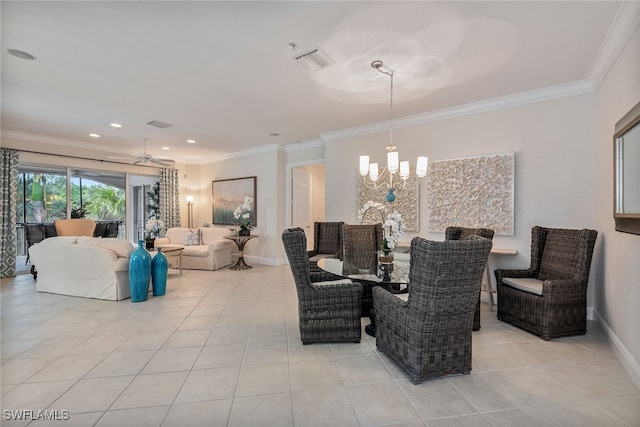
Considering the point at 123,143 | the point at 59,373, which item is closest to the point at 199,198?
the point at 123,143

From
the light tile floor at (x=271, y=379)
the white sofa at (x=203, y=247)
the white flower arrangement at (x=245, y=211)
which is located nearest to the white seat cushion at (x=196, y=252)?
the white sofa at (x=203, y=247)

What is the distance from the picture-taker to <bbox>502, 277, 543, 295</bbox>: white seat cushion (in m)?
2.81

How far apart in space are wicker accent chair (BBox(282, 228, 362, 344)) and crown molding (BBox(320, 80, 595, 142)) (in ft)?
9.38

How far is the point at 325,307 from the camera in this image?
2.58 meters

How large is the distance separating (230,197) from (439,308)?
20.0ft

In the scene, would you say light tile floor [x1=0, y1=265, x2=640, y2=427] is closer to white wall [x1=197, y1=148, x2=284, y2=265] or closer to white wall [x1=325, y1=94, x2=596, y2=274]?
white wall [x1=325, y1=94, x2=596, y2=274]

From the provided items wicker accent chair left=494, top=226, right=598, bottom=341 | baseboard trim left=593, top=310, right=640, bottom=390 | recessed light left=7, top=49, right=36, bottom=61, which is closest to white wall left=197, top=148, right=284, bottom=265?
recessed light left=7, top=49, right=36, bottom=61

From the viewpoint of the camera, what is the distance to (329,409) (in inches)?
69.5

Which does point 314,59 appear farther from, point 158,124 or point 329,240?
point 158,124

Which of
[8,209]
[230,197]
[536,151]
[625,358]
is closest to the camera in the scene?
[625,358]

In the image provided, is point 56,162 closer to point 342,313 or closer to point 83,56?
point 83,56

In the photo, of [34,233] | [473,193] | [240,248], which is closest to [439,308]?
[473,193]

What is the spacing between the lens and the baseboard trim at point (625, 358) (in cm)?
201

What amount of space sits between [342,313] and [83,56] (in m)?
3.33
